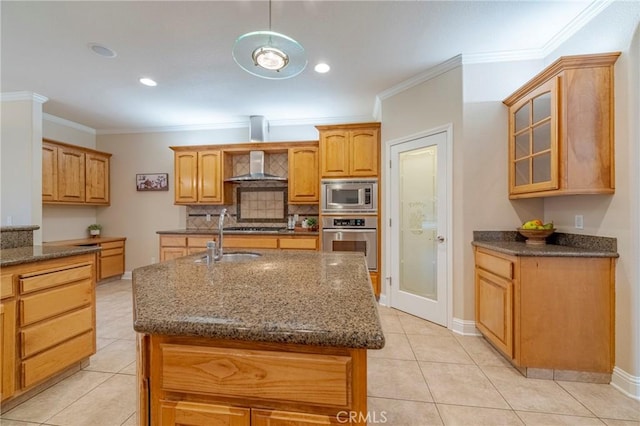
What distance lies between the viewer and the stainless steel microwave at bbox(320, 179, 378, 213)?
3.70m

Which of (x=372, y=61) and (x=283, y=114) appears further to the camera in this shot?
(x=283, y=114)

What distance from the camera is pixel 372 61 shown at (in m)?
2.84

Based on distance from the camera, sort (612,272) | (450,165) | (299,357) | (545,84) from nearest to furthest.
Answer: (299,357)
(612,272)
(545,84)
(450,165)

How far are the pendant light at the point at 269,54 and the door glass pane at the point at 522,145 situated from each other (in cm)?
206

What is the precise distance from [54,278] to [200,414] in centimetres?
181

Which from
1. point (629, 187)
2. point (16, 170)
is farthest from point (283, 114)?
point (629, 187)

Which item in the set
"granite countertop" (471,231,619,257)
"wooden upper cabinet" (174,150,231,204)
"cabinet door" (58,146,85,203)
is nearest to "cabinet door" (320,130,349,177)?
"wooden upper cabinet" (174,150,231,204)

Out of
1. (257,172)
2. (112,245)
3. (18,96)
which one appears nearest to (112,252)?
(112,245)

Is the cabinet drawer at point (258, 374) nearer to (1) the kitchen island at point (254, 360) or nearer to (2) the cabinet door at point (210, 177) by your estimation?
(1) the kitchen island at point (254, 360)

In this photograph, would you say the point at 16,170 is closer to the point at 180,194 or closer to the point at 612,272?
the point at 180,194

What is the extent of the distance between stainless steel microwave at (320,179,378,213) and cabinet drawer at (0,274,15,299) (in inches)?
115

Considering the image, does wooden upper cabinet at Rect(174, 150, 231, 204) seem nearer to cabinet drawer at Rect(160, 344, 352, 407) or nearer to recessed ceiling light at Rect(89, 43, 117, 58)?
recessed ceiling light at Rect(89, 43, 117, 58)

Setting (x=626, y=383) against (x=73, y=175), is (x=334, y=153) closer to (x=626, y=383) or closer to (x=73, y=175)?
(x=626, y=383)

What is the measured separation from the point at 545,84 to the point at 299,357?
265 cm
